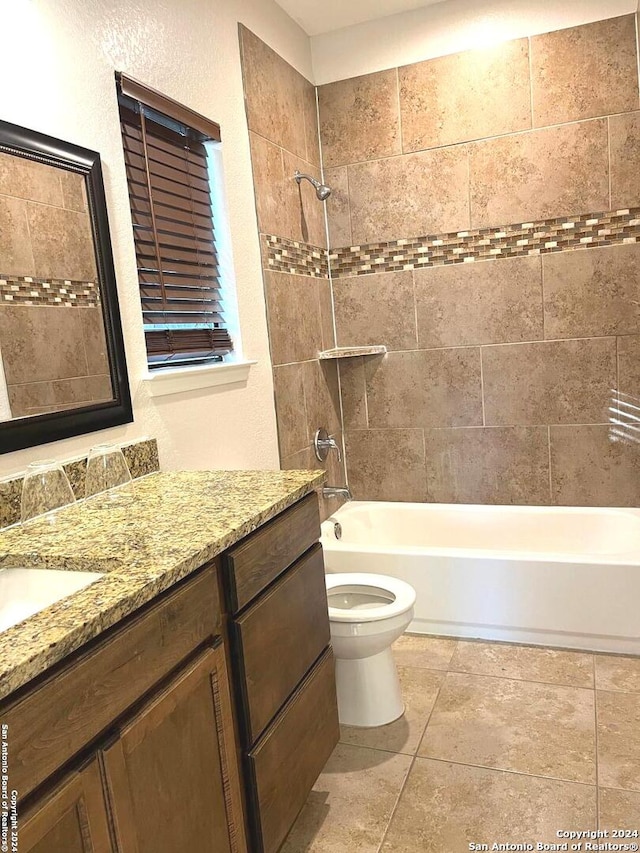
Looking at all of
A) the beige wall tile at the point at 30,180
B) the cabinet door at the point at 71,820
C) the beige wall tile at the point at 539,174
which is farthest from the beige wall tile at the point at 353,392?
the cabinet door at the point at 71,820

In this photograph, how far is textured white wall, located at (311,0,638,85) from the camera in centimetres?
280

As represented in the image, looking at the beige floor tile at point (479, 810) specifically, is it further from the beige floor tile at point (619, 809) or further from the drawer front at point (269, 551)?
the drawer front at point (269, 551)

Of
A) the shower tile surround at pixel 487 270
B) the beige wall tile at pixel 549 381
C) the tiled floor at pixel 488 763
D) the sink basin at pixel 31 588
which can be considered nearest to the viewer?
the sink basin at pixel 31 588

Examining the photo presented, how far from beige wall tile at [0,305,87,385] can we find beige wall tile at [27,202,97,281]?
3.9 inches

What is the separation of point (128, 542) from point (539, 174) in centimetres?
256

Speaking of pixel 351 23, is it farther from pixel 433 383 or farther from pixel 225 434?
pixel 225 434

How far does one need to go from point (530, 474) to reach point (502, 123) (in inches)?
64.5

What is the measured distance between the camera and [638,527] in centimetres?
285

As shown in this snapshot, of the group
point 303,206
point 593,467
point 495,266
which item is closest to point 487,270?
point 495,266

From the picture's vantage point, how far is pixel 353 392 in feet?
11.2

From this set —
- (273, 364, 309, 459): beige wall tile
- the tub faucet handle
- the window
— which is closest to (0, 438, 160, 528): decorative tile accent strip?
the window

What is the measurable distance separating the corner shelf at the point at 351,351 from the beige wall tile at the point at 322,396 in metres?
0.06

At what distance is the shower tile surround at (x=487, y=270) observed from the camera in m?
2.84

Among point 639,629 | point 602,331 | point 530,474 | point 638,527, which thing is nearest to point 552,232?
point 602,331
